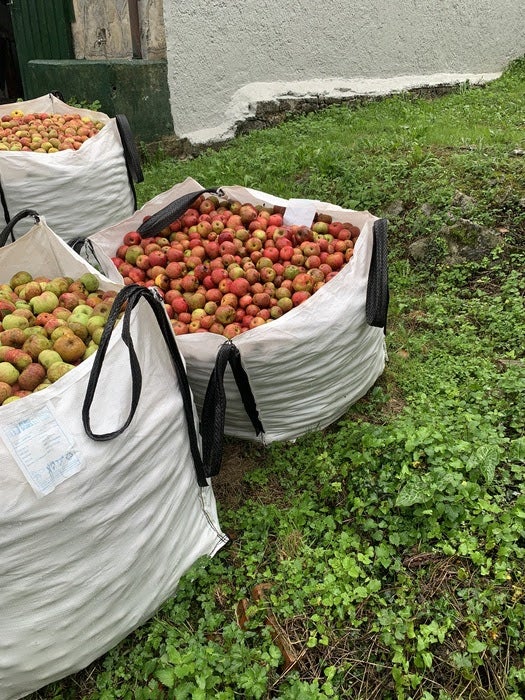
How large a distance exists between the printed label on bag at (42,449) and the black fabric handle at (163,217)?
174 centimetres

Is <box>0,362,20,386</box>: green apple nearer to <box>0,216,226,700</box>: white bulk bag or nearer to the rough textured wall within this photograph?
<box>0,216,226,700</box>: white bulk bag

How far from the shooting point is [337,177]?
197 inches

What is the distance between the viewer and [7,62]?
9.00m

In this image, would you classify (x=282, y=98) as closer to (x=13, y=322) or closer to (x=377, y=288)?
(x=377, y=288)

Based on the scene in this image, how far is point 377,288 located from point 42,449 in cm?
162

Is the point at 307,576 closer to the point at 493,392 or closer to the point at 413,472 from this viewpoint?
the point at 413,472

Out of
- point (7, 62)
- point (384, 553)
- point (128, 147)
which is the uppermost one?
point (7, 62)

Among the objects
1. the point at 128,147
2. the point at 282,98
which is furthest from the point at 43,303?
the point at 282,98

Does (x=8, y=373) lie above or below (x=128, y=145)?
below

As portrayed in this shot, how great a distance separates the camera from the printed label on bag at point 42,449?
1.46 metres

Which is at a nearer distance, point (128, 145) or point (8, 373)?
point (8, 373)

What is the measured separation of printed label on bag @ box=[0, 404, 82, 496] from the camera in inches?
57.3

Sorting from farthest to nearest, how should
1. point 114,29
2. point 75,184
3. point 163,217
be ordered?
point 114,29
point 75,184
point 163,217

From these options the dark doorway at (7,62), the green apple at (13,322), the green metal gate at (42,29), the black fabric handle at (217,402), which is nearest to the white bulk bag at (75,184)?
the green apple at (13,322)
